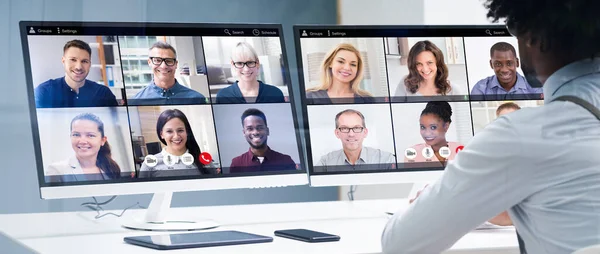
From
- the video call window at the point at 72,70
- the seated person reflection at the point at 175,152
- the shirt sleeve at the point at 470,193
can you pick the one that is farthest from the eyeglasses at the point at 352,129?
the shirt sleeve at the point at 470,193

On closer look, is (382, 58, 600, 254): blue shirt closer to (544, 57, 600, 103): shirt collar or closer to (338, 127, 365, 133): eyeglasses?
(544, 57, 600, 103): shirt collar

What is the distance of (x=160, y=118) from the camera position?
1778mm

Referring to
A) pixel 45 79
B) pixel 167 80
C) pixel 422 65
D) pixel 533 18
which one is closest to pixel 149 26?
pixel 167 80

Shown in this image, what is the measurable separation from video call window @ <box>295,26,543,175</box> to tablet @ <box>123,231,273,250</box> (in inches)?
12.6

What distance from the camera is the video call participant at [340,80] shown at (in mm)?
1889

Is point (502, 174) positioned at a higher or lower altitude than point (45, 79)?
lower

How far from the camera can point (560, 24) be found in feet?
2.90

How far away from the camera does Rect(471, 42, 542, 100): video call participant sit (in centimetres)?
176

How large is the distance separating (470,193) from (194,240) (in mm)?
812

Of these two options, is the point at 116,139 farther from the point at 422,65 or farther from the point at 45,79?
the point at 422,65

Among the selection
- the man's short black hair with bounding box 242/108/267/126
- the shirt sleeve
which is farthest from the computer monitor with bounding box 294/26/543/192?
the shirt sleeve

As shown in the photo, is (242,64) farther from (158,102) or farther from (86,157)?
(86,157)

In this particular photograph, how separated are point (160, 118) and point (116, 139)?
4.3 inches

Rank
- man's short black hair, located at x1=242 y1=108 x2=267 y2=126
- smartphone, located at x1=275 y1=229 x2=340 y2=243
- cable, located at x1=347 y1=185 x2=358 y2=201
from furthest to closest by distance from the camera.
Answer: cable, located at x1=347 y1=185 x2=358 y2=201 < man's short black hair, located at x1=242 y1=108 x2=267 y2=126 < smartphone, located at x1=275 y1=229 x2=340 y2=243
